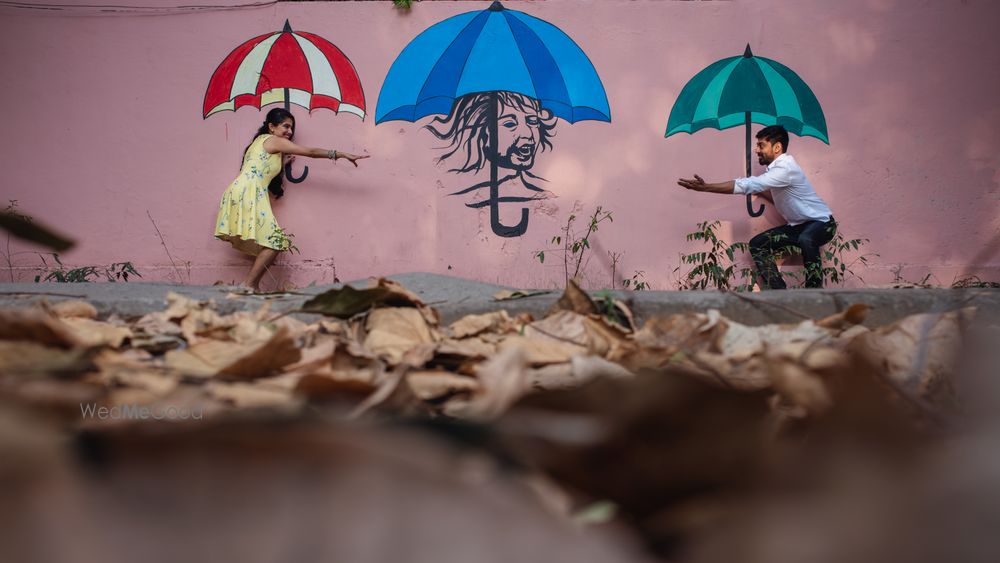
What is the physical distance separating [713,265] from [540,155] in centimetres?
158

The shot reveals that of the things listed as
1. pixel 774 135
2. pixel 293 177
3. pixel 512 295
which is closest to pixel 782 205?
pixel 774 135

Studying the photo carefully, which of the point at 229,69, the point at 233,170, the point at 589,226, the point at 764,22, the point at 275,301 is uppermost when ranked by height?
the point at 764,22

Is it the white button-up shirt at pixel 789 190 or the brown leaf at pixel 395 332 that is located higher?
the white button-up shirt at pixel 789 190

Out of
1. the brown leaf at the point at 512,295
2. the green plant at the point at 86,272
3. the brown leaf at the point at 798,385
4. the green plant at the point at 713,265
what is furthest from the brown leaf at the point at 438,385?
the green plant at the point at 86,272

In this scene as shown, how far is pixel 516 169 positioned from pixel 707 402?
4.77m

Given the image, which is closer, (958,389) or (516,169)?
(958,389)

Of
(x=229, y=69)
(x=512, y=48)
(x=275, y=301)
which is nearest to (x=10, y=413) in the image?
(x=275, y=301)

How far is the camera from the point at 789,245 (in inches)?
181

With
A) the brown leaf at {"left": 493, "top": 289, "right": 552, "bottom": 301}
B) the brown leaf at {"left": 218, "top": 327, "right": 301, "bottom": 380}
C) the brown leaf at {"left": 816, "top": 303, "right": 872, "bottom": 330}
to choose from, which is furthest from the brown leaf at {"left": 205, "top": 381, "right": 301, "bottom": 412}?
the brown leaf at {"left": 493, "top": 289, "right": 552, "bottom": 301}

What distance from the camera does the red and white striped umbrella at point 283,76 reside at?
496 centimetres

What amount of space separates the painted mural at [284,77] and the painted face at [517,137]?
1167mm

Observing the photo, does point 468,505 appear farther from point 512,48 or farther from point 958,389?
point 512,48

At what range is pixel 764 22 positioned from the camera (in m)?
5.06

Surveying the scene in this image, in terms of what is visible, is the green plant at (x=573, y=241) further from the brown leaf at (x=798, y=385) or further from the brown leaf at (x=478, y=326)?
the brown leaf at (x=798, y=385)
